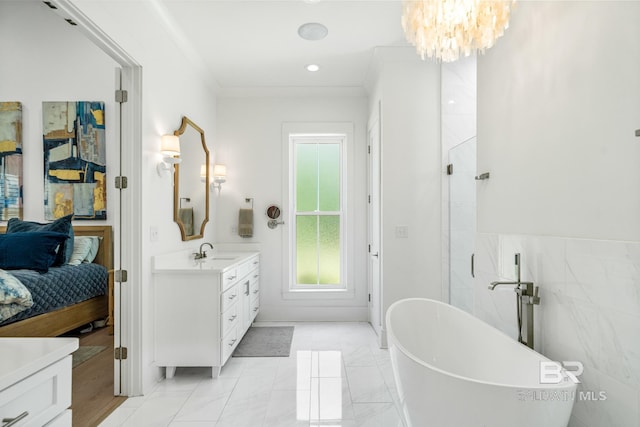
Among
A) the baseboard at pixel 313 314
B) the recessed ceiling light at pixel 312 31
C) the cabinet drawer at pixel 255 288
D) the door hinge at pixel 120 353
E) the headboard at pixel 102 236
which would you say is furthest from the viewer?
the baseboard at pixel 313 314

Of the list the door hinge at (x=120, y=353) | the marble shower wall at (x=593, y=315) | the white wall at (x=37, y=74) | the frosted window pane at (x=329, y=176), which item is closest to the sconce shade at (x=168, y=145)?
the door hinge at (x=120, y=353)

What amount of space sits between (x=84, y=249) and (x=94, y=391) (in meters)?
Result: 1.89

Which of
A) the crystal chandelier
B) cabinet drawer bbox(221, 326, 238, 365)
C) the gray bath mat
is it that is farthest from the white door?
the crystal chandelier

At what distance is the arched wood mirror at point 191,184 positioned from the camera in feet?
9.97

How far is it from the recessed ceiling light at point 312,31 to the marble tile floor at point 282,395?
288 cm

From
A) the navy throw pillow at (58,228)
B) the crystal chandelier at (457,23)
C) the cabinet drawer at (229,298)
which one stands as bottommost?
the cabinet drawer at (229,298)

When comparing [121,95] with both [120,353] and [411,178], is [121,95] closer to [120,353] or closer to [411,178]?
[120,353]

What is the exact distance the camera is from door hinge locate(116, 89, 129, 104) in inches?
93.7

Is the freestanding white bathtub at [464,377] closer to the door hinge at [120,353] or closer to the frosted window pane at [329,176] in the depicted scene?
the door hinge at [120,353]

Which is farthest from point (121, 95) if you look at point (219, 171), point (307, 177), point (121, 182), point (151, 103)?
point (307, 177)

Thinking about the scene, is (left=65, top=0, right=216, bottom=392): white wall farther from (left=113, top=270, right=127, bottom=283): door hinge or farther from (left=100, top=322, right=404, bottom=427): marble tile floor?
(left=100, top=322, right=404, bottom=427): marble tile floor

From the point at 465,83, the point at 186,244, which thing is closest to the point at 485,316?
the point at 465,83

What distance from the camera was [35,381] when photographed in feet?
2.83

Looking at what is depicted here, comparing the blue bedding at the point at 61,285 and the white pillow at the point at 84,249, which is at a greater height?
the white pillow at the point at 84,249
